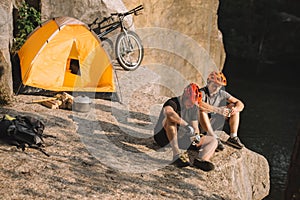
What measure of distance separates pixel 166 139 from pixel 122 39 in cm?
564

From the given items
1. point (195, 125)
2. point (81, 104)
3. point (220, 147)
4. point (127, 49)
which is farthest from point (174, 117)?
point (127, 49)

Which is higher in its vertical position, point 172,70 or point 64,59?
point 64,59

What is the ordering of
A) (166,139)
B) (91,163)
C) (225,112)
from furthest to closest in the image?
(225,112), (166,139), (91,163)

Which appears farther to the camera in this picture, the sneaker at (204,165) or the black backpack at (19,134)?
the sneaker at (204,165)

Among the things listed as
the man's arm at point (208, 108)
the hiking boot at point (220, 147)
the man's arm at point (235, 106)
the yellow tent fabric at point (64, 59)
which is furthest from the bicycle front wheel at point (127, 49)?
the hiking boot at point (220, 147)

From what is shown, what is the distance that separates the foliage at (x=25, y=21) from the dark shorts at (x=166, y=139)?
5.35 metres

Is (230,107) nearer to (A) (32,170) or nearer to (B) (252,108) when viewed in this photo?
(A) (32,170)

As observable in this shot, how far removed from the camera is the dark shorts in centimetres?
881

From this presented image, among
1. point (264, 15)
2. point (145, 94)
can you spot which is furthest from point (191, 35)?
point (264, 15)

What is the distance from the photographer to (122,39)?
13.9 m

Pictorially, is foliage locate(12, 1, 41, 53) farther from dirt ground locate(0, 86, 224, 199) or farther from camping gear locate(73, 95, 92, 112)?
camping gear locate(73, 95, 92, 112)

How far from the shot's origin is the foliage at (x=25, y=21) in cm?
1272

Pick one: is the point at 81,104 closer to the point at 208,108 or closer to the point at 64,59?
the point at 64,59

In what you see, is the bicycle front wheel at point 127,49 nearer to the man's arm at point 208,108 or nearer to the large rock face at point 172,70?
the large rock face at point 172,70
